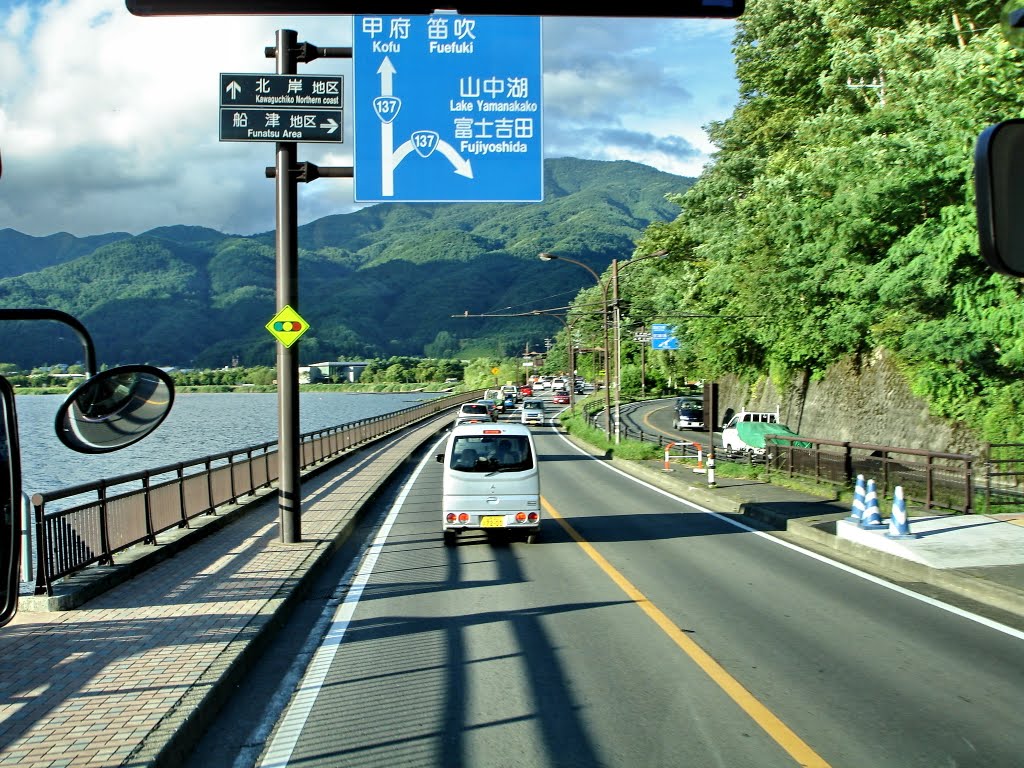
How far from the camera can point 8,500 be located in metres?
2.47

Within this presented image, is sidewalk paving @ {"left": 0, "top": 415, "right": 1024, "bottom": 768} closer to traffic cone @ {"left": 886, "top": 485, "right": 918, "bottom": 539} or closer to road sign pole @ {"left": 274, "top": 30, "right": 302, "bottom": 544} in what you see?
traffic cone @ {"left": 886, "top": 485, "right": 918, "bottom": 539}

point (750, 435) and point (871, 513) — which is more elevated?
point (871, 513)

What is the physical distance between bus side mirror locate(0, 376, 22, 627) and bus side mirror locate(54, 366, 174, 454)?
0.60 m

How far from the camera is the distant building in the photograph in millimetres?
153887

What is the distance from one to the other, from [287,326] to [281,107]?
119 inches

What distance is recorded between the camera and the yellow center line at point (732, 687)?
18.3ft

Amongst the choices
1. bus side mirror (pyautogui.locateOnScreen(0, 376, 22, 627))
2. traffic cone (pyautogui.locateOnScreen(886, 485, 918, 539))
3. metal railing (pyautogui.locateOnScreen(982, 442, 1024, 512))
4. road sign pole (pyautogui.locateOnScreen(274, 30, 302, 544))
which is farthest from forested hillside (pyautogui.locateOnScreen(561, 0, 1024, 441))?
bus side mirror (pyautogui.locateOnScreen(0, 376, 22, 627))

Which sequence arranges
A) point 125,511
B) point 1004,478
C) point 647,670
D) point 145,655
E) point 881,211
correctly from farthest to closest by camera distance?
point 881,211 → point 1004,478 → point 125,511 → point 647,670 → point 145,655

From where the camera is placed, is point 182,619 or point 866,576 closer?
point 182,619

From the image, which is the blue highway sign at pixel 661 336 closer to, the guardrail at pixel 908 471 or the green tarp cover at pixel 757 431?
the green tarp cover at pixel 757 431

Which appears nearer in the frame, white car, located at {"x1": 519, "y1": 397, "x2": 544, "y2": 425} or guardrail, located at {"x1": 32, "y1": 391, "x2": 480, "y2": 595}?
guardrail, located at {"x1": 32, "y1": 391, "x2": 480, "y2": 595}

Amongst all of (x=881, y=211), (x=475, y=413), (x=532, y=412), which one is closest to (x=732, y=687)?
(x=881, y=211)

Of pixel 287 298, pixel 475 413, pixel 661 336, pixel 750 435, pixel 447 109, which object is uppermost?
pixel 447 109

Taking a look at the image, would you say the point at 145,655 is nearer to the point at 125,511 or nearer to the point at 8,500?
the point at 125,511
